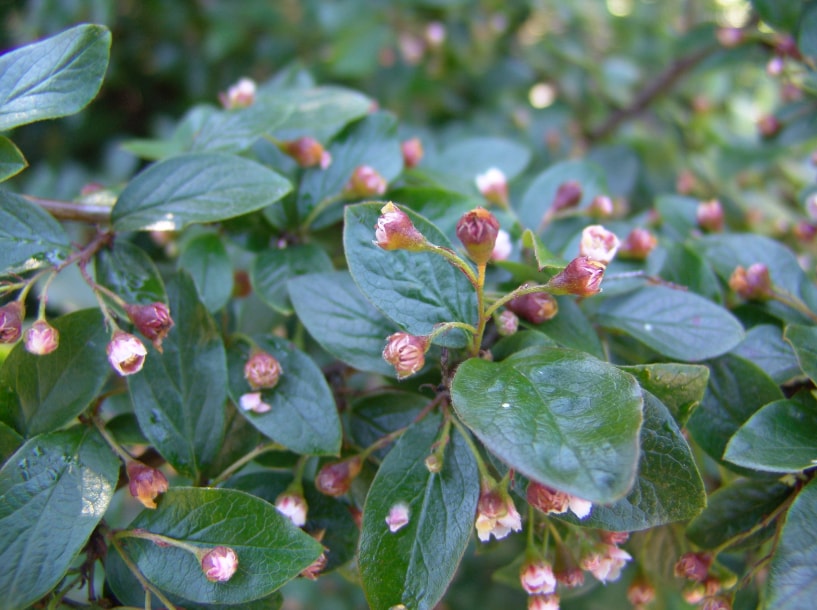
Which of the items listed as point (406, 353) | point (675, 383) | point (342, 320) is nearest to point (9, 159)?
point (342, 320)

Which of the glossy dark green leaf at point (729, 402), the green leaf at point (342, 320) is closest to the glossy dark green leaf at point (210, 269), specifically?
the green leaf at point (342, 320)

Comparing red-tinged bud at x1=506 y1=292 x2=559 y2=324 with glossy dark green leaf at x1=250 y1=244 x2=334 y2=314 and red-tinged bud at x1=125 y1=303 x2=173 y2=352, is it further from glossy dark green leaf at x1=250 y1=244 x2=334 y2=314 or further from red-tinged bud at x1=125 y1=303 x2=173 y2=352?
red-tinged bud at x1=125 y1=303 x2=173 y2=352

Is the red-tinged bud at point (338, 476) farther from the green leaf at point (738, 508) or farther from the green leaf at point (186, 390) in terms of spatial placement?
the green leaf at point (738, 508)

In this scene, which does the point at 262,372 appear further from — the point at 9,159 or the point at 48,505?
the point at 9,159

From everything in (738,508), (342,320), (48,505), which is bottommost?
(738,508)

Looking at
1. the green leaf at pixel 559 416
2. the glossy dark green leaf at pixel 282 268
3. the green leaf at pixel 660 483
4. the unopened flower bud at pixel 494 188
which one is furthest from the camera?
the unopened flower bud at pixel 494 188

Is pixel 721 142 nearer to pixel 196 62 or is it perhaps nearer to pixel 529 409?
pixel 529 409
